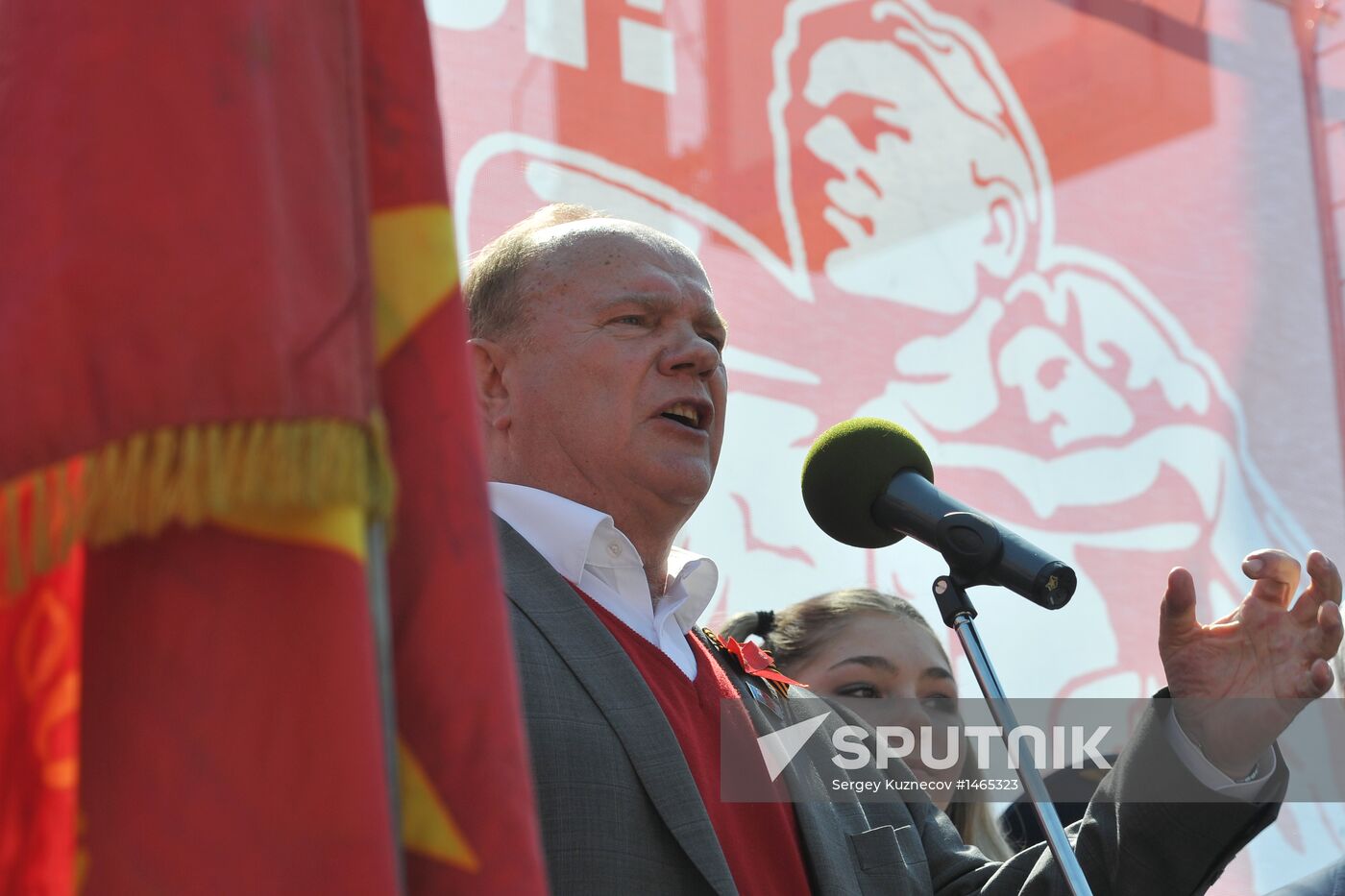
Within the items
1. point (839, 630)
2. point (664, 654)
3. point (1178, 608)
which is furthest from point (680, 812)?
point (839, 630)

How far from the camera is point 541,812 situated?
153 cm

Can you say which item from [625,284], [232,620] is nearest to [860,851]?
[625,284]

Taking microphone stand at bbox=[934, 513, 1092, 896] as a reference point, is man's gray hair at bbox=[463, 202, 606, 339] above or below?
above

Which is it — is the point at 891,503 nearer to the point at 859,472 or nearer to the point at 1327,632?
the point at 859,472

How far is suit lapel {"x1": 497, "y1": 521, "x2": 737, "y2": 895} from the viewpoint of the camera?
155cm

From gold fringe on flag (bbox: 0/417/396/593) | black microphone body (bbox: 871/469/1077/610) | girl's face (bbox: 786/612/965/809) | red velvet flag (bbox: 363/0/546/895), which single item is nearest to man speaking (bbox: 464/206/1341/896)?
black microphone body (bbox: 871/469/1077/610)

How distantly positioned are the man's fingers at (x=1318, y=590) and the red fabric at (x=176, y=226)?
121cm

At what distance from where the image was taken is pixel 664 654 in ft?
6.17

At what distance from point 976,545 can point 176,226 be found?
102 centimetres

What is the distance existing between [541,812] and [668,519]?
58 cm

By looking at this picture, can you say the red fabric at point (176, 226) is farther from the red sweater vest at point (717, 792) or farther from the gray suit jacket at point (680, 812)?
the red sweater vest at point (717, 792)

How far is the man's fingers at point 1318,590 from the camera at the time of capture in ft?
5.26

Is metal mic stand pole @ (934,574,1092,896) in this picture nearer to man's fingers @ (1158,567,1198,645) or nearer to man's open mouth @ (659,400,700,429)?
man's fingers @ (1158,567,1198,645)

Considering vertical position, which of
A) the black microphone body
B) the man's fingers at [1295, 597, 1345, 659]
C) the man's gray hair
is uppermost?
the man's gray hair
